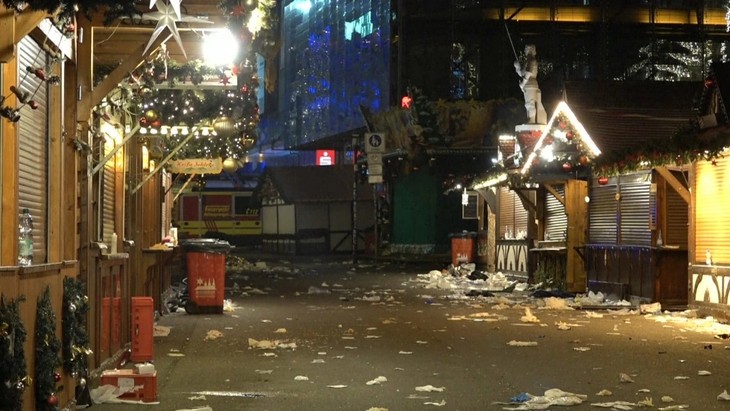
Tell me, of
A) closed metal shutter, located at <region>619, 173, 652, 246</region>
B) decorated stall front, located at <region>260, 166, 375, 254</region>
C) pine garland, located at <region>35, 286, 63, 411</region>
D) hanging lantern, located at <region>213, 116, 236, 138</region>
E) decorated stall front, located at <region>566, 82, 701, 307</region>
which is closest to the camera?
pine garland, located at <region>35, 286, 63, 411</region>

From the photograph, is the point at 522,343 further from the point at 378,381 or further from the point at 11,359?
the point at 11,359

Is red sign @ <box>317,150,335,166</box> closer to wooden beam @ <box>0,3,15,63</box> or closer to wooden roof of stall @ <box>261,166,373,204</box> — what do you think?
wooden roof of stall @ <box>261,166,373,204</box>

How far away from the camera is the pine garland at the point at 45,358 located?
814 centimetres

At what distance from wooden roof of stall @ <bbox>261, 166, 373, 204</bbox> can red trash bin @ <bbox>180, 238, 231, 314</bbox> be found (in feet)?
144

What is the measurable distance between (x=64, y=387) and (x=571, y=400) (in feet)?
15.1

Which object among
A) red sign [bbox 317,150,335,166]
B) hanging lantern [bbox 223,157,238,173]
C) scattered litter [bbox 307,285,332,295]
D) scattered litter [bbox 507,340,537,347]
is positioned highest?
red sign [bbox 317,150,335,166]

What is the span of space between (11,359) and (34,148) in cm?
229

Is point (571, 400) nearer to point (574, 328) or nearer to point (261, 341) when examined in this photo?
point (261, 341)

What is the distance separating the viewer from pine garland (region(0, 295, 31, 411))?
22.8ft

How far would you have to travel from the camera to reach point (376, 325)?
19.7 metres

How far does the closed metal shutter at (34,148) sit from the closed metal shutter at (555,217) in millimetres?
20377

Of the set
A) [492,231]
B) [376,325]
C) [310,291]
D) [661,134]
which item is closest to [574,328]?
[376,325]

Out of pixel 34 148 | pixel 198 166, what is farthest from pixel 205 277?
pixel 34 148

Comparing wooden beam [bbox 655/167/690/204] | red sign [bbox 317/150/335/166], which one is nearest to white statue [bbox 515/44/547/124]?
wooden beam [bbox 655/167/690/204]
